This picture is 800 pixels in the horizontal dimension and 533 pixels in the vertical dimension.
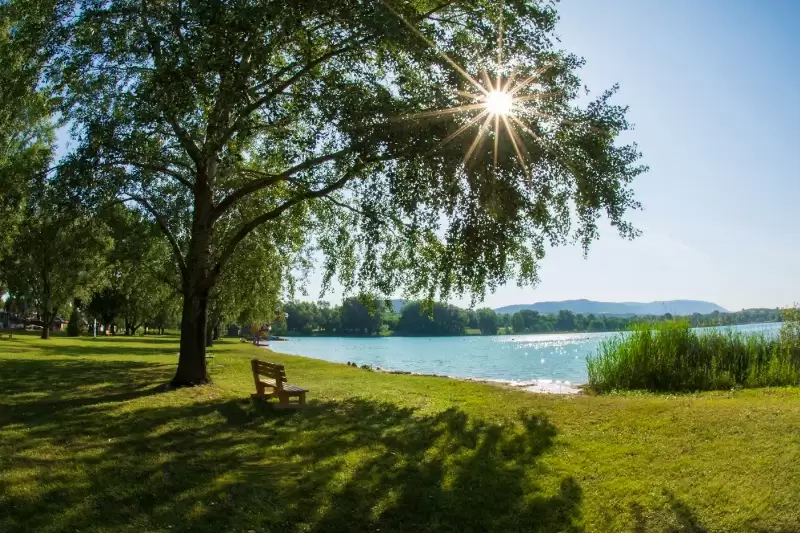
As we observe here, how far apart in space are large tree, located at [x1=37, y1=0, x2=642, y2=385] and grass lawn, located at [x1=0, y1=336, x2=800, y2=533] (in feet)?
12.0

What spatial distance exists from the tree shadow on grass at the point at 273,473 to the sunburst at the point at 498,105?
4995 millimetres

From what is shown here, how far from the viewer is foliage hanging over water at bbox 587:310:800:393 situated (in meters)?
17.4

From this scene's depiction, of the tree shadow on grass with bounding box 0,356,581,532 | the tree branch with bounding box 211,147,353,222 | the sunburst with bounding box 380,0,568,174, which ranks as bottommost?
the tree shadow on grass with bounding box 0,356,581,532

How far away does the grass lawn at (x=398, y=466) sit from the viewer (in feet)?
20.7

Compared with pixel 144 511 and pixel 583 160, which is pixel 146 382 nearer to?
pixel 144 511

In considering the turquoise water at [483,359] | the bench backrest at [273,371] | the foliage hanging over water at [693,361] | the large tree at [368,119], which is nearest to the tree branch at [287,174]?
the large tree at [368,119]

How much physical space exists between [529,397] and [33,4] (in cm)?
1533

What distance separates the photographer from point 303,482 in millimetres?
7547

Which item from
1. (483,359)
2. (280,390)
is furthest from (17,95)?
(483,359)

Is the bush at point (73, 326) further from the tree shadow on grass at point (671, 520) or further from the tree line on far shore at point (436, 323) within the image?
the tree shadow on grass at point (671, 520)

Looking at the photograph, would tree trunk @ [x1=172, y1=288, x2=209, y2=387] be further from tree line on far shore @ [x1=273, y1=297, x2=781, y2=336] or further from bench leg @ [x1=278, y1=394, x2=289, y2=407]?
tree line on far shore @ [x1=273, y1=297, x2=781, y2=336]

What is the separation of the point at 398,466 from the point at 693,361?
13824 millimetres

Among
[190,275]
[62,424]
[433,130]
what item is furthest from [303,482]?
[190,275]

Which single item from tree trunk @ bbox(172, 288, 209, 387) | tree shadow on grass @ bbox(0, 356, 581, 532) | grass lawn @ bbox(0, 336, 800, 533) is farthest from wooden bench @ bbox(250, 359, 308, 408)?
tree trunk @ bbox(172, 288, 209, 387)
